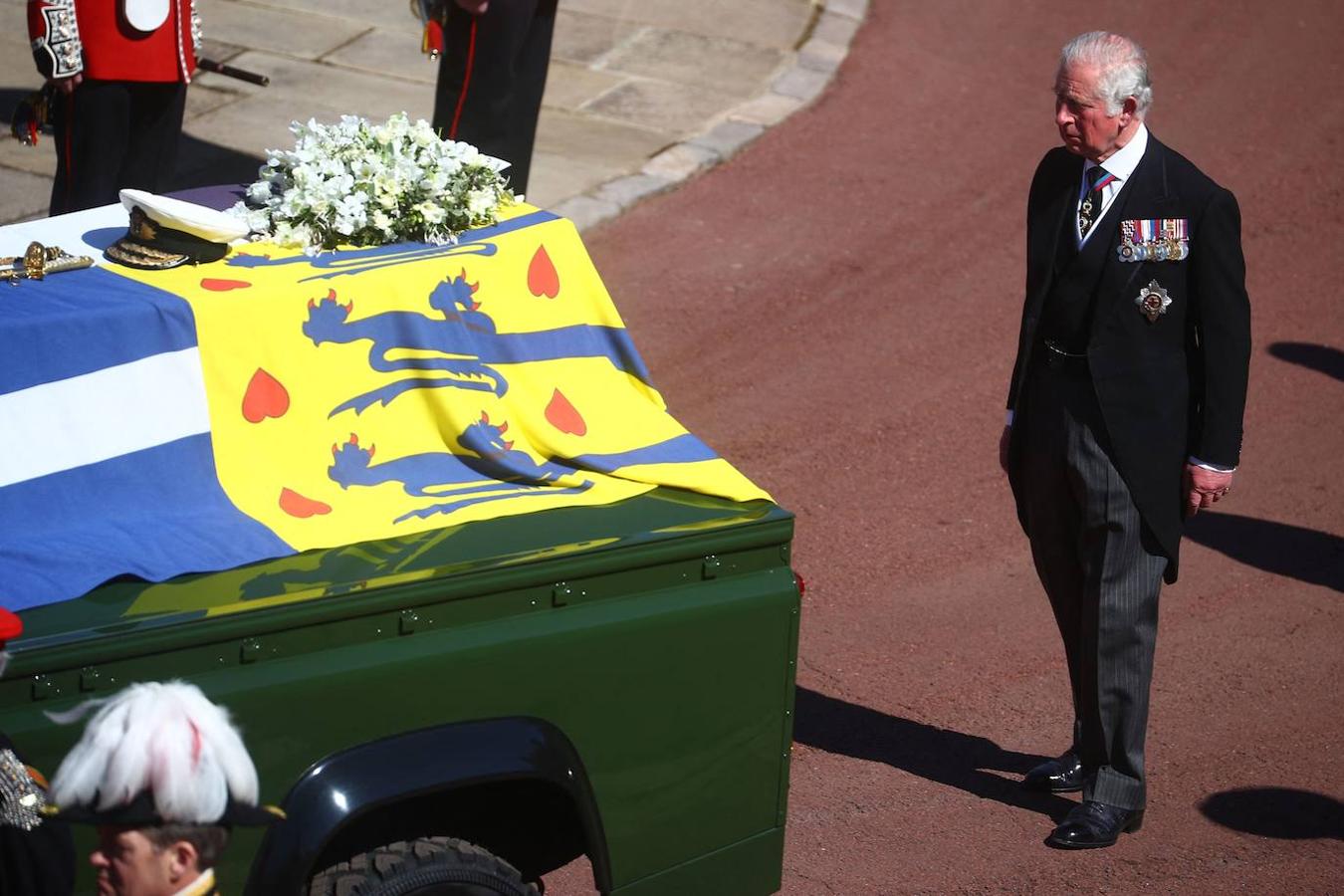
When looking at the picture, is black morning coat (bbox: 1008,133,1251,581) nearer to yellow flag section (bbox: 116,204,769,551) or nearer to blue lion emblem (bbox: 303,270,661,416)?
yellow flag section (bbox: 116,204,769,551)

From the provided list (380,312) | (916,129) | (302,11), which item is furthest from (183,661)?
(302,11)

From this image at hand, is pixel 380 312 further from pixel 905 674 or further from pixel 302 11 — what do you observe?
pixel 302 11

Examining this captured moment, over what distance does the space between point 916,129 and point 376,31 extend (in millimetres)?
3482

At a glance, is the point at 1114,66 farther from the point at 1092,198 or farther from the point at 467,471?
the point at 467,471

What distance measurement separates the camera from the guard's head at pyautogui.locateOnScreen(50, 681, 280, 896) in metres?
2.56

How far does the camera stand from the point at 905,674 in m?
5.62

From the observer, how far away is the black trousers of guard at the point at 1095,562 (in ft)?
15.3

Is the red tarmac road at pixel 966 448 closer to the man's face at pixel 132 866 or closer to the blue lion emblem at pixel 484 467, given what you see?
the blue lion emblem at pixel 484 467

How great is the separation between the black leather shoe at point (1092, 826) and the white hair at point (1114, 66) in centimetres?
190

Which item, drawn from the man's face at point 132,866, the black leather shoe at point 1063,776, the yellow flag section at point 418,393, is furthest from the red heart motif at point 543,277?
the man's face at point 132,866

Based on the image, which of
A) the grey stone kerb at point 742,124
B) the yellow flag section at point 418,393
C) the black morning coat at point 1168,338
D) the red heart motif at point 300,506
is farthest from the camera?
the grey stone kerb at point 742,124

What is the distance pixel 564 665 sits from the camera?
3479mm

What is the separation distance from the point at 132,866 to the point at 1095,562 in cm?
291

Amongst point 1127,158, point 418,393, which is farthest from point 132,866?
point 1127,158
